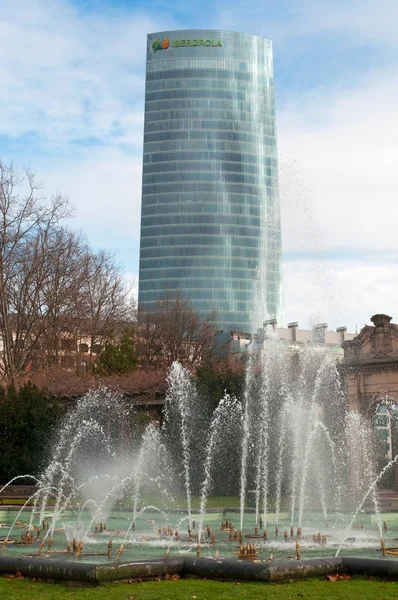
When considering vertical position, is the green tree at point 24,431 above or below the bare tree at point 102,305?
below

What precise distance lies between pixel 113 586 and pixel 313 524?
9828 millimetres

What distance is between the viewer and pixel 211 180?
469ft

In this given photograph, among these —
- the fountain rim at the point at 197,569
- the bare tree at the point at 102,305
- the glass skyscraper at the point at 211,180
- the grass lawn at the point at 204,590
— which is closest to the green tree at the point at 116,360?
the bare tree at the point at 102,305

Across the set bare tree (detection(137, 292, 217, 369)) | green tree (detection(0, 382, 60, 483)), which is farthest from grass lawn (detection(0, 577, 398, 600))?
bare tree (detection(137, 292, 217, 369))

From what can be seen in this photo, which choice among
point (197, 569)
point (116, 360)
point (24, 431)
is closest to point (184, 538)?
point (197, 569)

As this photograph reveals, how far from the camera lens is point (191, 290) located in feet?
457

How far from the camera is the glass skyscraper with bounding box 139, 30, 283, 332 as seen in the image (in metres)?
140

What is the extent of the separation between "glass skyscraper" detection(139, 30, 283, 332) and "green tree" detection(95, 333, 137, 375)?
92.9 m

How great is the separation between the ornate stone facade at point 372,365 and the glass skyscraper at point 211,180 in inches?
4240

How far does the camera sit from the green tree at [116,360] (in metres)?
40.2

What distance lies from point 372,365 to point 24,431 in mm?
12815

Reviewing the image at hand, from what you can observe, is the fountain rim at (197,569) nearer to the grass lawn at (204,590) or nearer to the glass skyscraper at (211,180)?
the grass lawn at (204,590)

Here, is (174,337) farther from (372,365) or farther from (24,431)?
(372,365)

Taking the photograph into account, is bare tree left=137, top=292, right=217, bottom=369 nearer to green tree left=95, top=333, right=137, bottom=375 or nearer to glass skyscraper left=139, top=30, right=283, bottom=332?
green tree left=95, top=333, right=137, bottom=375
